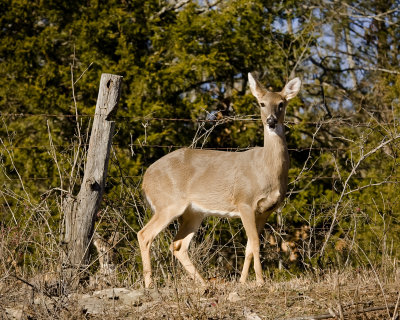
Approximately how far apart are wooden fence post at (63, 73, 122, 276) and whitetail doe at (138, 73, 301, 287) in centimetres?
78

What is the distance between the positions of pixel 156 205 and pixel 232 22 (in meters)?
6.57

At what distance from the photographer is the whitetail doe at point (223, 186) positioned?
7234mm

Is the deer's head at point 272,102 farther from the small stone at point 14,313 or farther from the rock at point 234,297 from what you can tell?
the small stone at point 14,313

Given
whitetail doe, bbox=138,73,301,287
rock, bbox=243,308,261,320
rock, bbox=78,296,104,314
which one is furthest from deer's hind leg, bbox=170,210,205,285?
rock, bbox=243,308,261,320

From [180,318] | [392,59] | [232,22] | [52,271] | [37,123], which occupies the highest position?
[180,318]

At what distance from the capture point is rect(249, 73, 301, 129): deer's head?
731 centimetres

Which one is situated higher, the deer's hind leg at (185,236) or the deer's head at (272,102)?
the deer's head at (272,102)

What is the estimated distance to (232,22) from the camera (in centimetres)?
1326

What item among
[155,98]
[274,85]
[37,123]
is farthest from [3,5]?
[274,85]

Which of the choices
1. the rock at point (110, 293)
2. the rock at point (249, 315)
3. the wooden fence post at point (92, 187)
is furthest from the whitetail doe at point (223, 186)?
the rock at point (249, 315)

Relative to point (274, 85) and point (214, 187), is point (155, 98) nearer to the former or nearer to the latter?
point (274, 85)

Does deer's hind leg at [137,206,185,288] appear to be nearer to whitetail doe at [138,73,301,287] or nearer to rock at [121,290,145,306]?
whitetail doe at [138,73,301,287]

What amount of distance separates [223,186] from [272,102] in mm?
1082

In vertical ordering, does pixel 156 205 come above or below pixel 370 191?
above
